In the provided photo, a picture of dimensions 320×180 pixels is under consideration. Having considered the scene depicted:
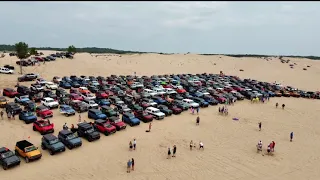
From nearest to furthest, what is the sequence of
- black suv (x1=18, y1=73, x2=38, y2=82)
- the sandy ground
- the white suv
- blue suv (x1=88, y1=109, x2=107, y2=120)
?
the sandy ground → blue suv (x1=88, y1=109, x2=107, y2=120) → the white suv → black suv (x1=18, y1=73, x2=38, y2=82)

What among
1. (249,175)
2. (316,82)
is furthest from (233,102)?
(316,82)

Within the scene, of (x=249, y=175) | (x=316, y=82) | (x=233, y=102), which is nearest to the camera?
(x=249, y=175)

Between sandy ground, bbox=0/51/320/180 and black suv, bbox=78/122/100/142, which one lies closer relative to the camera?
sandy ground, bbox=0/51/320/180

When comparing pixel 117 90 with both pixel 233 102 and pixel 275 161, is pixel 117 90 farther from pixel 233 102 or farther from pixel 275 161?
pixel 275 161

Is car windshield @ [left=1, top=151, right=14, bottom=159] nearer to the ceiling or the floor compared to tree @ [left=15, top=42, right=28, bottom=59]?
nearer to the floor

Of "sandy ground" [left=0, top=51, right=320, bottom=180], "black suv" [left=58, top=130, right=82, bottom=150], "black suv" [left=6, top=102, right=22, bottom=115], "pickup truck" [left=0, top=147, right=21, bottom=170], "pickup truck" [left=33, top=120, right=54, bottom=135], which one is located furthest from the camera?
"black suv" [left=6, top=102, right=22, bottom=115]

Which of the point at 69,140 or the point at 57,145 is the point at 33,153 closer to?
the point at 57,145

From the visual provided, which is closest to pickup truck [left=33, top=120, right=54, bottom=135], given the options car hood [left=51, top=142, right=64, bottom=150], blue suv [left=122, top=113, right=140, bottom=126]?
car hood [left=51, top=142, right=64, bottom=150]

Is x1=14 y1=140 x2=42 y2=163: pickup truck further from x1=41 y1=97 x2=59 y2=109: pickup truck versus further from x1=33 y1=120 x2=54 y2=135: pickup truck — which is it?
x1=41 y1=97 x2=59 y2=109: pickup truck
